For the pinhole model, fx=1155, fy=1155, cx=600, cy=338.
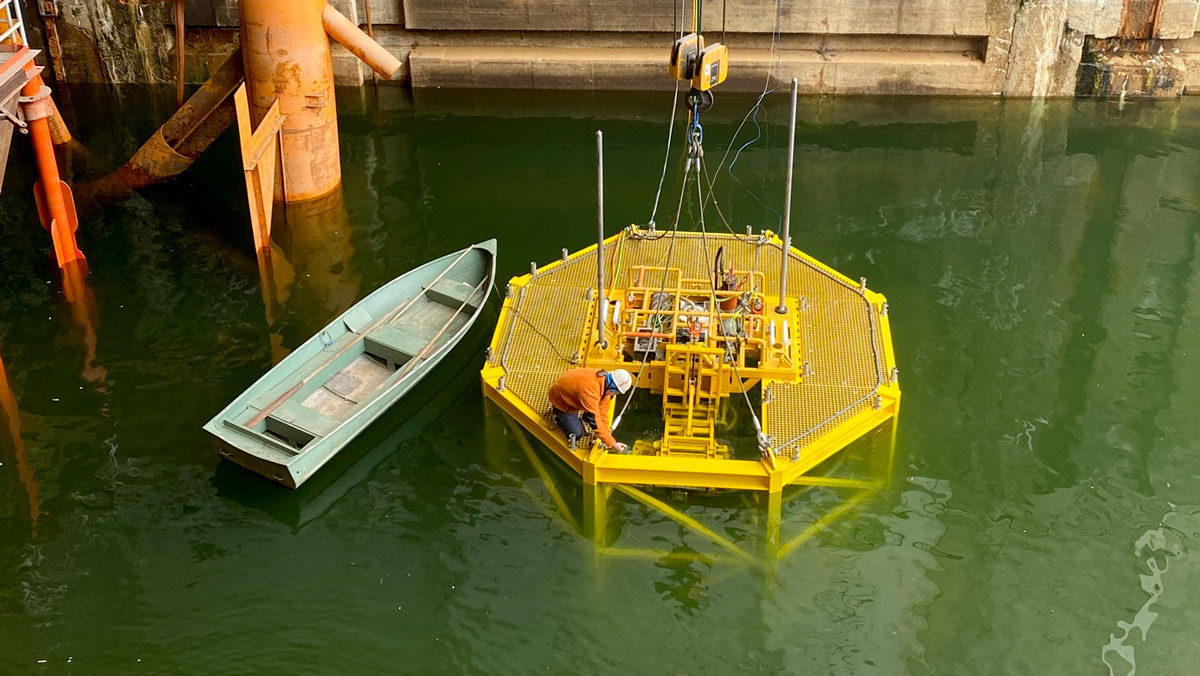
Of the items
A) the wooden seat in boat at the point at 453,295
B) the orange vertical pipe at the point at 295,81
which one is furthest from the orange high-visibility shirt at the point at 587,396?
the orange vertical pipe at the point at 295,81

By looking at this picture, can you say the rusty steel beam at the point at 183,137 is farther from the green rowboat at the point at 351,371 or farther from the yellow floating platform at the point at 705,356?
the yellow floating platform at the point at 705,356

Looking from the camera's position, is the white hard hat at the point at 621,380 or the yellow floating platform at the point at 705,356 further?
the yellow floating platform at the point at 705,356

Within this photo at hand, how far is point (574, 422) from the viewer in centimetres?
1343

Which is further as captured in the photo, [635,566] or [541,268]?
[541,268]

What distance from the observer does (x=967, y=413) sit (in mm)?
14828

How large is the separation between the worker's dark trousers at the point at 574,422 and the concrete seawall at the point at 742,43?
1378 centimetres

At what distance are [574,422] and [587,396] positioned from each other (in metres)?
0.53

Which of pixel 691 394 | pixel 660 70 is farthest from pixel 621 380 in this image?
pixel 660 70

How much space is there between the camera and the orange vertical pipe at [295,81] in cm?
1859

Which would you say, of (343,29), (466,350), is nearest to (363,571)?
(466,350)

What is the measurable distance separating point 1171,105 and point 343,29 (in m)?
17.6

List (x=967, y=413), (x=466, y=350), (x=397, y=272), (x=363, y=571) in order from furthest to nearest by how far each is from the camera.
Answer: (x=397, y=272) → (x=466, y=350) → (x=967, y=413) → (x=363, y=571)

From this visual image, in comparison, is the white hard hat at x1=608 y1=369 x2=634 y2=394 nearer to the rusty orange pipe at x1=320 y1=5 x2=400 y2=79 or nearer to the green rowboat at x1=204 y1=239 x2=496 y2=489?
the green rowboat at x1=204 y1=239 x2=496 y2=489

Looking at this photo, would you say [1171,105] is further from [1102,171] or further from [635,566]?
[635,566]
